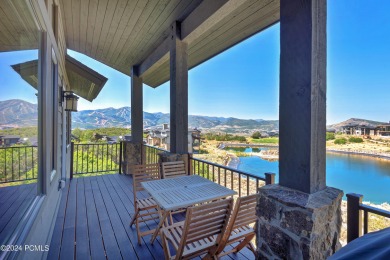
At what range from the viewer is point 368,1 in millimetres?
6688

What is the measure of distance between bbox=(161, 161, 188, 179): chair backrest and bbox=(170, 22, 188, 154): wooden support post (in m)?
0.36

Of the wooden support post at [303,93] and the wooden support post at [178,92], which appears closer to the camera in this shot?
the wooden support post at [303,93]

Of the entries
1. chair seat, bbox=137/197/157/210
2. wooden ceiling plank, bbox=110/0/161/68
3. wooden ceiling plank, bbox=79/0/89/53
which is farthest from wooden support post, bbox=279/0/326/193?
wooden ceiling plank, bbox=79/0/89/53

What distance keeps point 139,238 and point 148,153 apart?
152 inches

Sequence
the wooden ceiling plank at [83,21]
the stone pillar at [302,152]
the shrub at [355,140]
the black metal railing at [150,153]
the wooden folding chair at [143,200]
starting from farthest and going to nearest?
the black metal railing at [150,153] < the shrub at [355,140] < the wooden ceiling plank at [83,21] < the wooden folding chair at [143,200] < the stone pillar at [302,152]

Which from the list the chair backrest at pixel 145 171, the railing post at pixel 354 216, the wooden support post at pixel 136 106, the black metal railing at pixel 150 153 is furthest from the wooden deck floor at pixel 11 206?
the wooden support post at pixel 136 106

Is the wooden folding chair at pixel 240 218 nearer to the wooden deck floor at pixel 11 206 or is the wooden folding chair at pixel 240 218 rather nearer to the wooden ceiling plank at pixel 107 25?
the wooden deck floor at pixel 11 206

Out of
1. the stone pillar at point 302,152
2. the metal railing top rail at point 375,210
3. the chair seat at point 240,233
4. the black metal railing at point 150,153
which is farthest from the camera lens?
the black metal railing at point 150,153

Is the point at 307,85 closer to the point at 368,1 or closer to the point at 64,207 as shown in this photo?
the point at 64,207

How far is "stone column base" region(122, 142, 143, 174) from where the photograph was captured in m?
6.28

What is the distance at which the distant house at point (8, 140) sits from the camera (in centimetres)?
124

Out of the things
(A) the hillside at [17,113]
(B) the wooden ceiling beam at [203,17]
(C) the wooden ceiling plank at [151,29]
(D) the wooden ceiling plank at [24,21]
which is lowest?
(A) the hillside at [17,113]

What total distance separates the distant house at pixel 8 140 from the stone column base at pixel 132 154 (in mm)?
4862

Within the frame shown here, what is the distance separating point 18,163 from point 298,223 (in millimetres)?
2183
